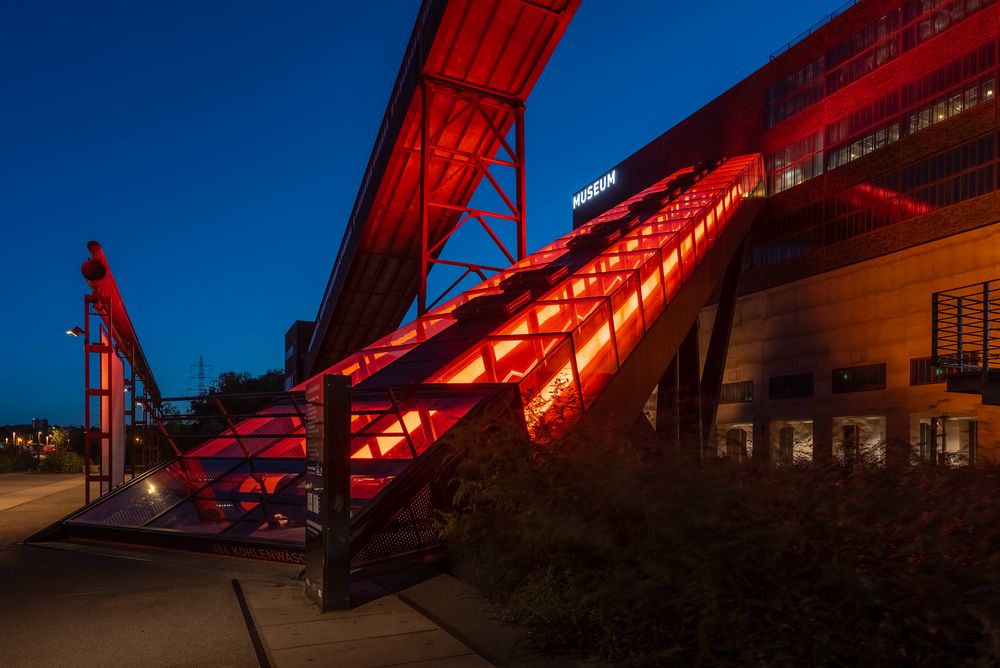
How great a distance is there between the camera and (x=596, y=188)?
153 ft

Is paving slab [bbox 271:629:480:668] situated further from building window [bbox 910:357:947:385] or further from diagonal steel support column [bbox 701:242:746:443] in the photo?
building window [bbox 910:357:947:385]

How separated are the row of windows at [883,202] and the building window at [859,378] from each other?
4687 mm

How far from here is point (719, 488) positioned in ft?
19.3

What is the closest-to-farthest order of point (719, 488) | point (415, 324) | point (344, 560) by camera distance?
point (719, 488)
point (344, 560)
point (415, 324)

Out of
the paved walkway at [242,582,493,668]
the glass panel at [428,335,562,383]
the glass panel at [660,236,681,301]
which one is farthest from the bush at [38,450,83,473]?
the paved walkway at [242,582,493,668]

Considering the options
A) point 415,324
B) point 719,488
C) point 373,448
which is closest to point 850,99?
point 415,324

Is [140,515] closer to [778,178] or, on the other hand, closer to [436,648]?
[436,648]

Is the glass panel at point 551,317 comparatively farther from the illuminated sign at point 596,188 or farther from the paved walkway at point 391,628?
the illuminated sign at point 596,188

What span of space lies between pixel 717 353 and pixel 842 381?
5606mm

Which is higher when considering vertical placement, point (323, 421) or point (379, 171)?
point (379, 171)

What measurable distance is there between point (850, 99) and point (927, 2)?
3.93m

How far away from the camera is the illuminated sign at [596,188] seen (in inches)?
1768

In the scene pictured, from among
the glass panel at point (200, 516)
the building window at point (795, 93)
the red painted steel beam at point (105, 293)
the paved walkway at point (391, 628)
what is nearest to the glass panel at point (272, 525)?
the glass panel at point (200, 516)

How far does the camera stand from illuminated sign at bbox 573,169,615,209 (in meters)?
44.9
